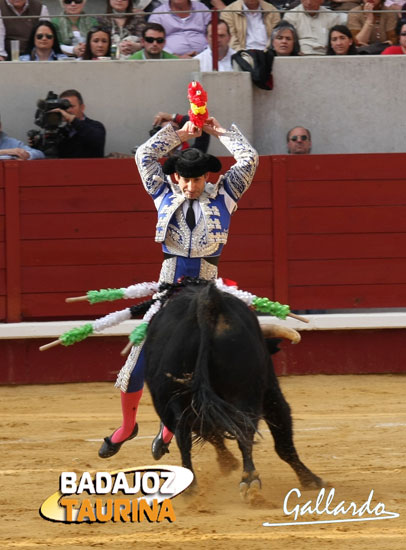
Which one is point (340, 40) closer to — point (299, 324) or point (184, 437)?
point (299, 324)

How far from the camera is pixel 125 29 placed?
7.41m

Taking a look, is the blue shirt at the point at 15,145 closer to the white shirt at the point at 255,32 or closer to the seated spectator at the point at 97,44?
the seated spectator at the point at 97,44

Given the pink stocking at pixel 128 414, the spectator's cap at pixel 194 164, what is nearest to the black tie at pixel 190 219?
the spectator's cap at pixel 194 164

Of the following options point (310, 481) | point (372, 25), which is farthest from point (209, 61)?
point (310, 481)

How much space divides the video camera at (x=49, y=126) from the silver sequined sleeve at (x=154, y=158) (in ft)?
8.09

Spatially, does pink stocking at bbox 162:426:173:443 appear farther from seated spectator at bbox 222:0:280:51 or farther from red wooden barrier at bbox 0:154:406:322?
seated spectator at bbox 222:0:280:51

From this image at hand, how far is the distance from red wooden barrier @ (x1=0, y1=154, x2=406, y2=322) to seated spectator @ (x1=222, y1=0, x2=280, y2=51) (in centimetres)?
113

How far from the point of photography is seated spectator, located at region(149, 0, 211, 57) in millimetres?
7492

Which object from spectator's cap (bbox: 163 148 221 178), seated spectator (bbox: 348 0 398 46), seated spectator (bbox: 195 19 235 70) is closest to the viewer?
spectator's cap (bbox: 163 148 221 178)

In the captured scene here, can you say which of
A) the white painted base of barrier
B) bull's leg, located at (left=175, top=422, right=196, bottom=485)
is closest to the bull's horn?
bull's leg, located at (left=175, top=422, right=196, bottom=485)

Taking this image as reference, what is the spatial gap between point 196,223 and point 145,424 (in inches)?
70.8

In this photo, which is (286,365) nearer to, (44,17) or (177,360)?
(44,17)

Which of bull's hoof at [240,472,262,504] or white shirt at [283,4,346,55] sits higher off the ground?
white shirt at [283,4,346,55]

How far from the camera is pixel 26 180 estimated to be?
682 cm
